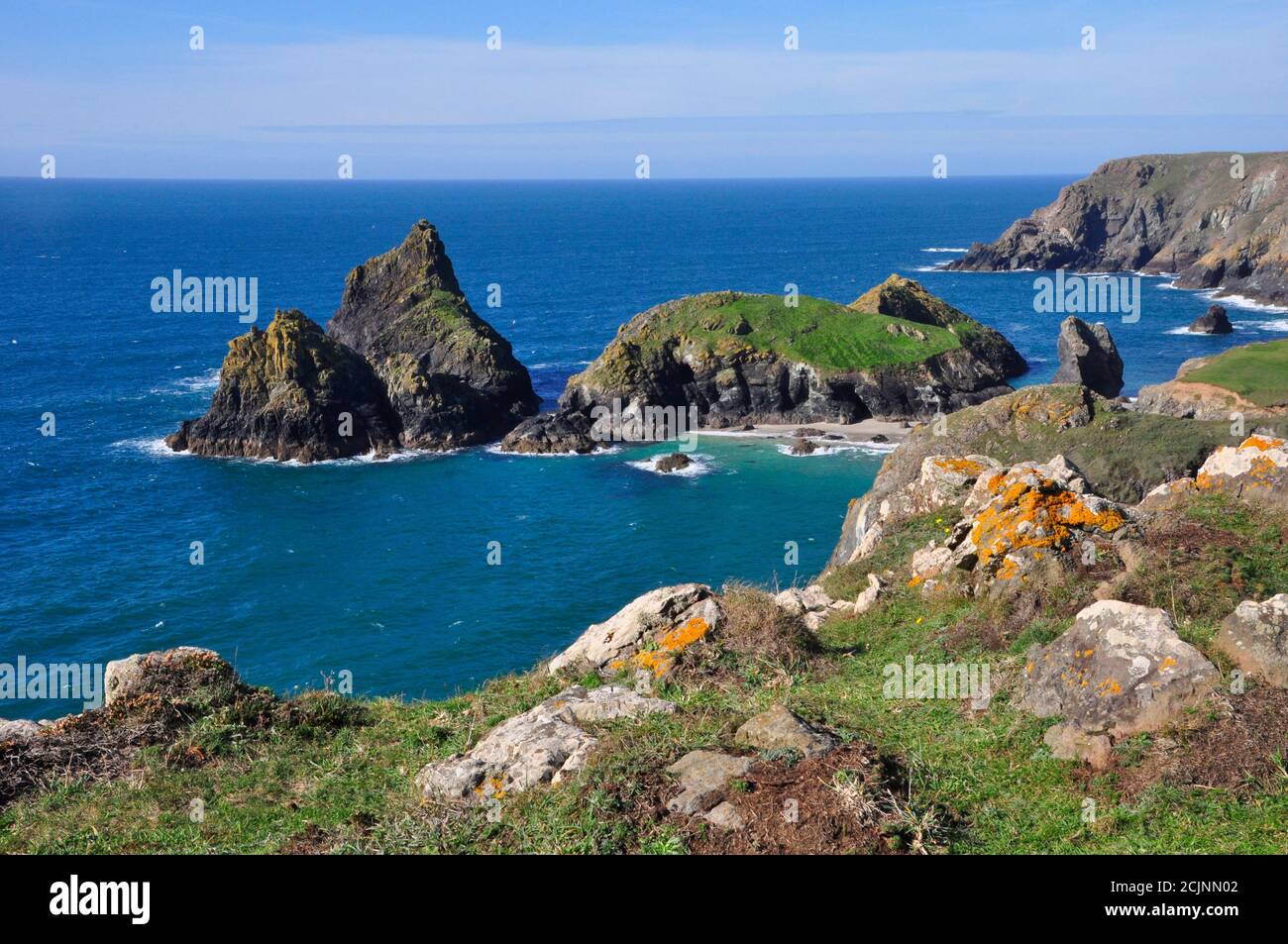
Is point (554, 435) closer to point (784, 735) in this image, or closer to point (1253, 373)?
point (1253, 373)

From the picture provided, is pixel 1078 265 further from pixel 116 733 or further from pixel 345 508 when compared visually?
pixel 116 733

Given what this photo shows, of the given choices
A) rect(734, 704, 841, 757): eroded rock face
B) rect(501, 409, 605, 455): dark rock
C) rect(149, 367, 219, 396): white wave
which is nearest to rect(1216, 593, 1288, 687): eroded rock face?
rect(734, 704, 841, 757): eroded rock face

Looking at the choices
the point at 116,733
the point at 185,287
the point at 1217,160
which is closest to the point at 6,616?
the point at 116,733

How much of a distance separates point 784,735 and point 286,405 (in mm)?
63797

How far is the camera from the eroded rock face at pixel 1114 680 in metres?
12.0

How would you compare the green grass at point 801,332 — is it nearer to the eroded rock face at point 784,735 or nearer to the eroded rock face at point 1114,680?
the eroded rock face at point 1114,680

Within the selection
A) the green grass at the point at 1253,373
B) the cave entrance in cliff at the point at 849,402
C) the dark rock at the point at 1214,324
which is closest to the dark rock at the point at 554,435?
the cave entrance in cliff at the point at 849,402

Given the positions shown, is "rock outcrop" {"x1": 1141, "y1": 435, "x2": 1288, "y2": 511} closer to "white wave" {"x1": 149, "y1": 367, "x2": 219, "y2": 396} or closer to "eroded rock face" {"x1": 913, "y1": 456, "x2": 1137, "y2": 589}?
"eroded rock face" {"x1": 913, "y1": 456, "x2": 1137, "y2": 589}

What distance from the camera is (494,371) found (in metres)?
79.1

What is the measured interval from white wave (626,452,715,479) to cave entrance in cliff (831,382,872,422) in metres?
13.2

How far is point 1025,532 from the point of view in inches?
699

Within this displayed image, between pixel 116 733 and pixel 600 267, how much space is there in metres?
161

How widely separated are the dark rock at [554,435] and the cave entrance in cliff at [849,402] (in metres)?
18.4

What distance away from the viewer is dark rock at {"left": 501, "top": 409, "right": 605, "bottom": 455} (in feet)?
233
